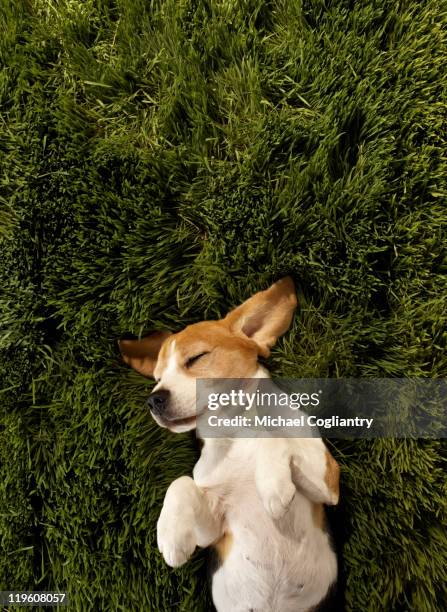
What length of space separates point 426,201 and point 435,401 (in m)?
0.57

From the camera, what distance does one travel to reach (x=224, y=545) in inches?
49.1

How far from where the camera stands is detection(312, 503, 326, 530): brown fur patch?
1.23 m

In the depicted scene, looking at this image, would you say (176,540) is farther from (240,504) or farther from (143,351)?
(143,351)

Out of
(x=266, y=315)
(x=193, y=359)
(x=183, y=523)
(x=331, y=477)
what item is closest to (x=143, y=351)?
(x=193, y=359)

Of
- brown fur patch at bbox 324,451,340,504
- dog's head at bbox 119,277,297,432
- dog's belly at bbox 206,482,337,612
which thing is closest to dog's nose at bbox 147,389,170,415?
dog's head at bbox 119,277,297,432

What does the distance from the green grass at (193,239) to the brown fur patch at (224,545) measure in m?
0.21

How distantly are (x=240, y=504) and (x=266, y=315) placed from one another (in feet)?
1.61

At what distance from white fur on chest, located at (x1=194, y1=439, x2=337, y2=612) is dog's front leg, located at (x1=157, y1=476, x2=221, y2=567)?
43mm

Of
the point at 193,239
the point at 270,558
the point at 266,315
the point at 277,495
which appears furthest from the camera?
the point at 193,239

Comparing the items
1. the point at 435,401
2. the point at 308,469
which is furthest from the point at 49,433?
the point at 435,401

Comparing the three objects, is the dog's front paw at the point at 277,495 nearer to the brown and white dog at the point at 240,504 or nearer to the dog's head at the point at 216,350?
the brown and white dog at the point at 240,504

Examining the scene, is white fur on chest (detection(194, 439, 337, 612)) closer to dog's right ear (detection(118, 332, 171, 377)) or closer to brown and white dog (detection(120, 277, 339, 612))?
brown and white dog (detection(120, 277, 339, 612))

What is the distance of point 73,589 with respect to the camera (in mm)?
1470

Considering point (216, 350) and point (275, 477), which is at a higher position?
point (216, 350)
